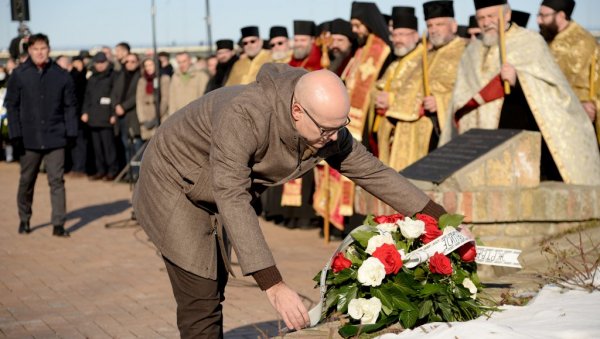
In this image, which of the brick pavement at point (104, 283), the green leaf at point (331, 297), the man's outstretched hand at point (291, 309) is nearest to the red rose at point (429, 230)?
the green leaf at point (331, 297)

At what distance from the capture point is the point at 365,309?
5.03 metres

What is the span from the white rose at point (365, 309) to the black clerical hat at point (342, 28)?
27.4ft

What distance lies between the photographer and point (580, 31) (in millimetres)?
11320

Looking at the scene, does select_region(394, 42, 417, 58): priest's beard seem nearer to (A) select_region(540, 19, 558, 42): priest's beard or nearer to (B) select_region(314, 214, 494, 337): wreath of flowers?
(A) select_region(540, 19, 558, 42): priest's beard

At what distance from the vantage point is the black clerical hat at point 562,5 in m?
11.3

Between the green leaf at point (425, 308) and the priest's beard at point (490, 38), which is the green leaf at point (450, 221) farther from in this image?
the priest's beard at point (490, 38)

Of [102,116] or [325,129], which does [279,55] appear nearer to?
[102,116]

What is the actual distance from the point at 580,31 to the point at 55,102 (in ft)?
19.2

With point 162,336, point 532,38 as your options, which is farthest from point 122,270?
point 532,38

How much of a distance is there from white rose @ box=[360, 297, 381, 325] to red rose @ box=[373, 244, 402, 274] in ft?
0.48

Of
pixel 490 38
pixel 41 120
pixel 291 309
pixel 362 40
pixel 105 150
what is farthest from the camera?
pixel 105 150

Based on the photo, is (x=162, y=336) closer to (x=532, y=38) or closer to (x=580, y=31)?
(x=532, y=38)

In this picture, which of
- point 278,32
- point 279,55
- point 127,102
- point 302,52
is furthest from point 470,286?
point 127,102

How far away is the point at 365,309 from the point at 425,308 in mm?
285
